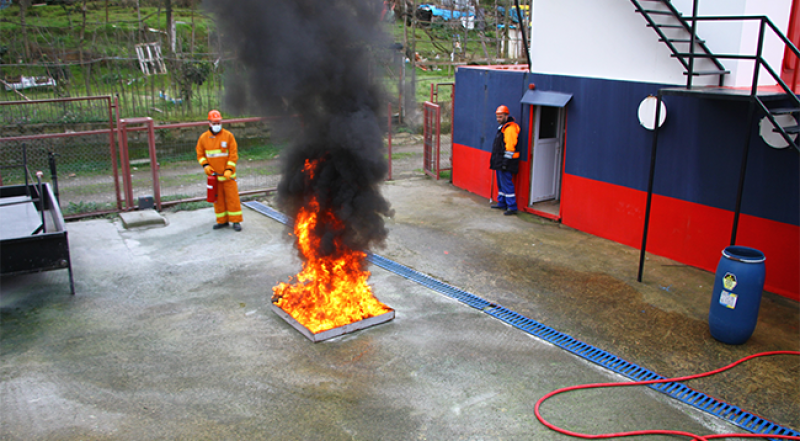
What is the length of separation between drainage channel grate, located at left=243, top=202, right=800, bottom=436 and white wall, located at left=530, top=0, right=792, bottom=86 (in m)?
4.13

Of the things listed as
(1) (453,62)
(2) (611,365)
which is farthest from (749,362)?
(1) (453,62)

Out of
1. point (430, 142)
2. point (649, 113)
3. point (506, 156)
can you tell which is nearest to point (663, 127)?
point (649, 113)

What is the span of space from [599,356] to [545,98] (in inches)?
217

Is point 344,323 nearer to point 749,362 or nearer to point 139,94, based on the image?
point 749,362

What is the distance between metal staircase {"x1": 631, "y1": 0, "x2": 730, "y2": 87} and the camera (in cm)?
694

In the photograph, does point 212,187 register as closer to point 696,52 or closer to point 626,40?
point 626,40

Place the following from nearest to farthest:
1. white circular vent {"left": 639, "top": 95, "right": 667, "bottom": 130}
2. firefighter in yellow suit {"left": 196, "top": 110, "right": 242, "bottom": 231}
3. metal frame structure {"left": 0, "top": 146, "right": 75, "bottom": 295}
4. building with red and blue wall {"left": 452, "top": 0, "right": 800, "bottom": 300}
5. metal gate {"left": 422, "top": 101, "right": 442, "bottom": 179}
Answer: metal frame structure {"left": 0, "top": 146, "right": 75, "bottom": 295}
building with red and blue wall {"left": 452, "top": 0, "right": 800, "bottom": 300}
white circular vent {"left": 639, "top": 95, "right": 667, "bottom": 130}
firefighter in yellow suit {"left": 196, "top": 110, "right": 242, "bottom": 231}
metal gate {"left": 422, "top": 101, "right": 442, "bottom": 179}

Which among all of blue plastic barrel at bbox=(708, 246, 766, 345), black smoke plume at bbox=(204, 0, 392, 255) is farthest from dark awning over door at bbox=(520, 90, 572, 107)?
black smoke plume at bbox=(204, 0, 392, 255)

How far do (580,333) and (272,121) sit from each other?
401 cm

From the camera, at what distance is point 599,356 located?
5.59m

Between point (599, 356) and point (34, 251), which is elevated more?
point (34, 251)

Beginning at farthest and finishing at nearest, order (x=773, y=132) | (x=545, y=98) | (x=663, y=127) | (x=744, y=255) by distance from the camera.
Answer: (x=545, y=98) → (x=663, y=127) → (x=773, y=132) → (x=744, y=255)

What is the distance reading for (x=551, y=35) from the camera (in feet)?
32.0

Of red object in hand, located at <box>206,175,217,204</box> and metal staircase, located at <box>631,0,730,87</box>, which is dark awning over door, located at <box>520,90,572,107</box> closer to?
metal staircase, located at <box>631,0,730,87</box>
